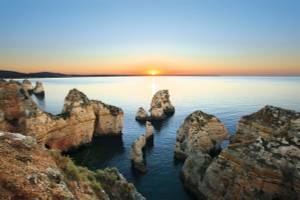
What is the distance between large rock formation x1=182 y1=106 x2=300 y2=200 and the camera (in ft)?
96.4

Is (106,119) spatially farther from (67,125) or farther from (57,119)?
(57,119)

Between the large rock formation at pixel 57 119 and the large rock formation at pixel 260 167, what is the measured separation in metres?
28.8

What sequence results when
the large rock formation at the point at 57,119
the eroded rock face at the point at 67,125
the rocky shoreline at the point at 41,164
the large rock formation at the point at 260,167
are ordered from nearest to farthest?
the rocky shoreline at the point at 41,164 < the large rock formation at the point at 260,167 < the large rock formation at the point at 57,119 < the eroded rock face at the point at 67,125

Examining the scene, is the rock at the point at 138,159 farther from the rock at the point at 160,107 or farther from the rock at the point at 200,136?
the rock at the point at 160,107

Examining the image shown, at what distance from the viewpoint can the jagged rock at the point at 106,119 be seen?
67812 millimetres

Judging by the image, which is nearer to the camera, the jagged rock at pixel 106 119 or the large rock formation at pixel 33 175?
the large rock formation at pixel 33 175

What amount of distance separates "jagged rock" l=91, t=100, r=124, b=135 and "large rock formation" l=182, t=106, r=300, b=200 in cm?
3290

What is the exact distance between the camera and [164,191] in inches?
1574

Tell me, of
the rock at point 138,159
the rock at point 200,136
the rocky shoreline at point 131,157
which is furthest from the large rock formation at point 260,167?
the rock at point 200,136

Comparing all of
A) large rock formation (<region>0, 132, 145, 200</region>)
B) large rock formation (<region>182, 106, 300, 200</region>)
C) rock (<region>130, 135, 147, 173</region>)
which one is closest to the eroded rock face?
rock (<region>130, 135, 147, 173</region>)

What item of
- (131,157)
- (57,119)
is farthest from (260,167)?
(57,119)

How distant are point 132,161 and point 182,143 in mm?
11029

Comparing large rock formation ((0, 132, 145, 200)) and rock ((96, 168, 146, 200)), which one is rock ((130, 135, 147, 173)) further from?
large rock formation ((0, 132, 145, 200))

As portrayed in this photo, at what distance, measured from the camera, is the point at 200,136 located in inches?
2076
